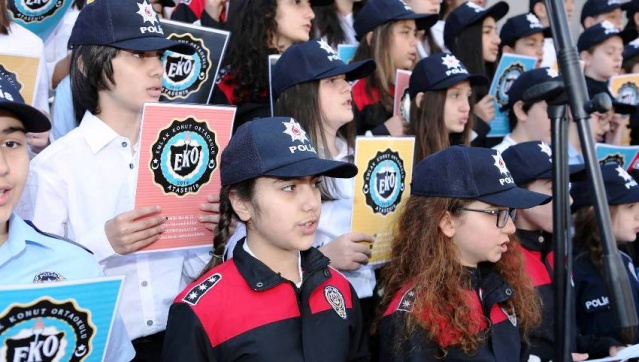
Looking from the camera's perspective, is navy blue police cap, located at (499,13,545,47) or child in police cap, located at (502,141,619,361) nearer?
child in police cap, located at (502,141,619,361)

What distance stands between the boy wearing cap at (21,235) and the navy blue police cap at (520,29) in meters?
4.15

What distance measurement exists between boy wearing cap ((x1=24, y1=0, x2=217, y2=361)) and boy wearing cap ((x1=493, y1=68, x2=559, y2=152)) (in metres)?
2.27

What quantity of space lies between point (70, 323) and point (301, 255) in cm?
90

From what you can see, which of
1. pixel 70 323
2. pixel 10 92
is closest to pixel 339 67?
pixel 10 92

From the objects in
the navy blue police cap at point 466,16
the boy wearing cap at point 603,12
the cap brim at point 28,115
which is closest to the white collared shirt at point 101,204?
the cap brim at point 28,115

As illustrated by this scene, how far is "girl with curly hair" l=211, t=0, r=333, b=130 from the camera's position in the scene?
3928mm

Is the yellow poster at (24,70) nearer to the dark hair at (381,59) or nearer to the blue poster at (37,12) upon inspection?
the blue poster at (37,12)

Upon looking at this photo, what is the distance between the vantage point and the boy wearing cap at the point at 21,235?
2049 millimetres

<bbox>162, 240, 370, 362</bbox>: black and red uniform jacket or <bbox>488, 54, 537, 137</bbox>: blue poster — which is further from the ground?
<bbox>488, 54, 537, 137</bbox>: blue poster

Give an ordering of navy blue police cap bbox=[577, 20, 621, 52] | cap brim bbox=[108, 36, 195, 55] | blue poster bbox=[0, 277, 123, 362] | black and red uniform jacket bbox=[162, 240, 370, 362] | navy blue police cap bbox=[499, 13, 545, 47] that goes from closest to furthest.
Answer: blue poster bbox=[0, 277, 123, 362] < black and red uniform jacket bbox=[162, 240, 370, 362] < cap brim bbox=[108, 36, 195, 55] < navy blue police cap bbox=[499, 13, 545, 47] < navy blue police cap bbox=[577, 20, 621, 52]

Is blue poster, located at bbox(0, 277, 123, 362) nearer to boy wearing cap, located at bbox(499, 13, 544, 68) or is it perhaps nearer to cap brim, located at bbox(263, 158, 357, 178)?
cap brim, located at bbox(263, 158, 357, 178)

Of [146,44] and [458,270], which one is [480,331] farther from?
[146,44]

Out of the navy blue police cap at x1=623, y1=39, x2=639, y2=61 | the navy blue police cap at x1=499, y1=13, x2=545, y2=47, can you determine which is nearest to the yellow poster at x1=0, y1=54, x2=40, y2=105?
the navy blue police cap at x1=499, y1=13, x2=545, y2=47

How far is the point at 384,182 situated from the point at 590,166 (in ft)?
5.22
